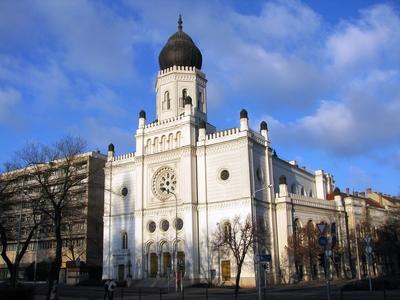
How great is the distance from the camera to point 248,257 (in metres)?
55.1

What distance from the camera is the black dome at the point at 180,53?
224ft

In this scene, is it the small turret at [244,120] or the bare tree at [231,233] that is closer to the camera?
the bare tree at [231,233]

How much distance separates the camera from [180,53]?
68125 millimetres

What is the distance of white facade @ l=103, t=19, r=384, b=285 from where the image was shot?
188ft

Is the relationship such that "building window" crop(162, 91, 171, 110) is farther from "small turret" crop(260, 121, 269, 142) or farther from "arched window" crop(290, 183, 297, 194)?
"arched window" crop(290, 183, 297, 194)

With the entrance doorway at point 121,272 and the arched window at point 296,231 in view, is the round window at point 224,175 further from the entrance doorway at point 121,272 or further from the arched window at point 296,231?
the entrance doorway at point 121,272

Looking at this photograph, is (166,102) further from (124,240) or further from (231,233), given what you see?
(231,233)

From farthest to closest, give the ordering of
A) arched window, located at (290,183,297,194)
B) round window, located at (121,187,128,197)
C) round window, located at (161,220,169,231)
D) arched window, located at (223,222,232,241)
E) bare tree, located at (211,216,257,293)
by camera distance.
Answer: arched window, located at (290,183,297,194), round window, located at (121,187,128,197), round window, located at (161,220,169,231), arched window, located at (223,222,232,241), bare tree, located at (211,216,257,293)

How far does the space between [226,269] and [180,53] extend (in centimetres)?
3010

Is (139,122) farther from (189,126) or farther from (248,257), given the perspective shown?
(248,257)

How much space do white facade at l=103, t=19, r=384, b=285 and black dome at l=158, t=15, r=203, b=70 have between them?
3.62 feet

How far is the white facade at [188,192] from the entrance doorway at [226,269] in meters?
0.39

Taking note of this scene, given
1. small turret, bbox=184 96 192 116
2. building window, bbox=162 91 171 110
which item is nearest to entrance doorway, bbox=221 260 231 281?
small turret, bbox=184 96 192 116

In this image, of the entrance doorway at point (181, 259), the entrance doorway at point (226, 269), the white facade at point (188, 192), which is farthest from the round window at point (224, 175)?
the entrance doorway at point (181, 259)
